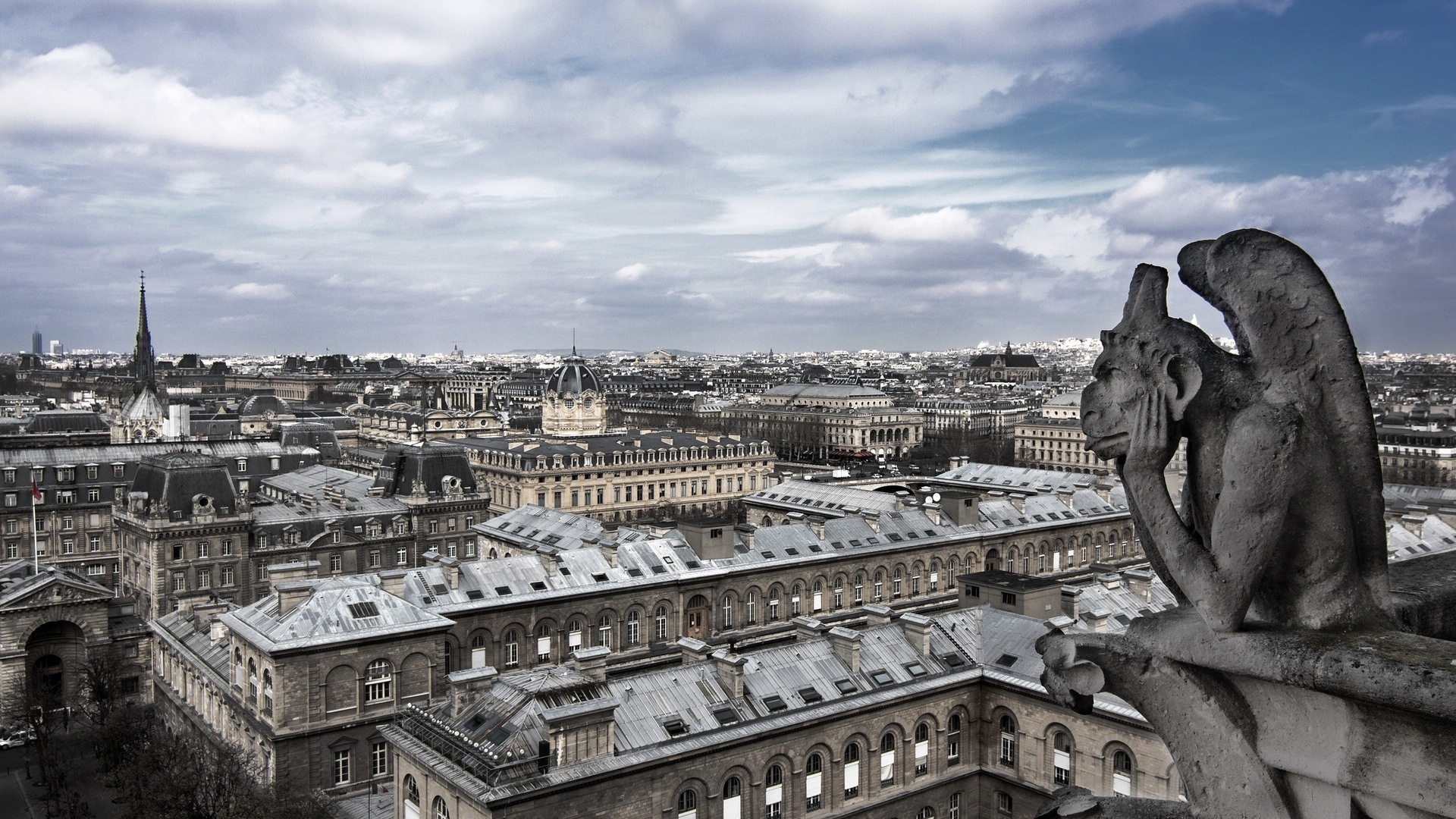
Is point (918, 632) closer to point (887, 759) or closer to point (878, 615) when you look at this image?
point (878, 615)

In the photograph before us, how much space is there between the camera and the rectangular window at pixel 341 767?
43281mm

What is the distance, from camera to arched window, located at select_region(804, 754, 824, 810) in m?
35.8

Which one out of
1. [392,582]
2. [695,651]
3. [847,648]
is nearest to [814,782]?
[847,648]

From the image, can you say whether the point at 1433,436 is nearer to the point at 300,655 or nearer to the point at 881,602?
the point at 881,602

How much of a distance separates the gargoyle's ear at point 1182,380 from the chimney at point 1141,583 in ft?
146

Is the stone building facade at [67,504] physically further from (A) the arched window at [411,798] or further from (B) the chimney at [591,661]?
(B) the chimney at [591,661]

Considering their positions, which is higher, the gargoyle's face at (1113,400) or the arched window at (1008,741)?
the gargoyle's face at (1113,400)

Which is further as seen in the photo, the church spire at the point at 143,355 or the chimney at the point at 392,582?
the church spire at the point at 143,355

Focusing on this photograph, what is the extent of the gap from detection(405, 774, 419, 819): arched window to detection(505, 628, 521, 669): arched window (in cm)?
1895

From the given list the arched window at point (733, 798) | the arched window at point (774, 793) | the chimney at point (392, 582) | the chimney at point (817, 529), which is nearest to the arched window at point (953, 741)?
the arched window at point (774, 793)

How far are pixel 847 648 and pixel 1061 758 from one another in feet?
29.2

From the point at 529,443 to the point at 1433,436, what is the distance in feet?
373

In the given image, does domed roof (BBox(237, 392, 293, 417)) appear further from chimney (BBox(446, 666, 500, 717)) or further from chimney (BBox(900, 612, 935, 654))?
chimney (BBox(900, 612, 935, 654))

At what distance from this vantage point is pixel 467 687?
32969 mm
